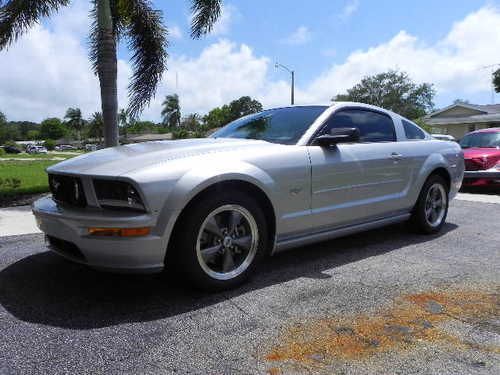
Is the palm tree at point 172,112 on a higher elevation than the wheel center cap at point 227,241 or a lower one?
higher

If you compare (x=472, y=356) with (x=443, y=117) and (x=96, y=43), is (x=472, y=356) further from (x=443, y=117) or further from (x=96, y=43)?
(x=443, y=117)

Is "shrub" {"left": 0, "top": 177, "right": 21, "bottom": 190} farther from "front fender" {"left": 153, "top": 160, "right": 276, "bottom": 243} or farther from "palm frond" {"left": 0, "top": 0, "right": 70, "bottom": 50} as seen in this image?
"front fender" {"left": 153, "top": 160, "right": 276, "bottom": 243}

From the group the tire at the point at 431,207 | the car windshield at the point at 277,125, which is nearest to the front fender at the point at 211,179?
the car windshield at the point at 277,125

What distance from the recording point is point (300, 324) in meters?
2.69

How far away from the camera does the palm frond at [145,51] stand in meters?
10.2

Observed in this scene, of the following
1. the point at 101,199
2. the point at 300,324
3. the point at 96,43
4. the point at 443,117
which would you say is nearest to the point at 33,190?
the point at 96,43

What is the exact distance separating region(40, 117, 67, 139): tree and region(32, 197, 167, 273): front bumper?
148 metres

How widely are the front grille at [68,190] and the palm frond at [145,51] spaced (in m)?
7.32

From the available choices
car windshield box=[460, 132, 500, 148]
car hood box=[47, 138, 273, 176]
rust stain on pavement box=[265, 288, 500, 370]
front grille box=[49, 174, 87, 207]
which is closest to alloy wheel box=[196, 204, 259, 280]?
car hood box=[47, 138, 273, 176]

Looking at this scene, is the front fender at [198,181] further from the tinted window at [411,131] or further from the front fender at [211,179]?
the tinted window at [411,131]

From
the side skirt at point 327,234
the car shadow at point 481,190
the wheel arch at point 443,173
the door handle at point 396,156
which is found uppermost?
the door handle at point 396,156

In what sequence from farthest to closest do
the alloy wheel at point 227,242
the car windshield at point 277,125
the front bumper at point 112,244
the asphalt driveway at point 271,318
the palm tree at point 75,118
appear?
the palm tree at point 75,118
the car windshield at point 277,125
the alloy wheel at point 227,242
the front bumper at point 112,244
the asphalt driveway at point 271,318

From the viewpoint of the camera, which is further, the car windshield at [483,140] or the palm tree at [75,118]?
the palm tree at [75,118]

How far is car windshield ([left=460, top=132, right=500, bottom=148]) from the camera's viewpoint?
10.4m
